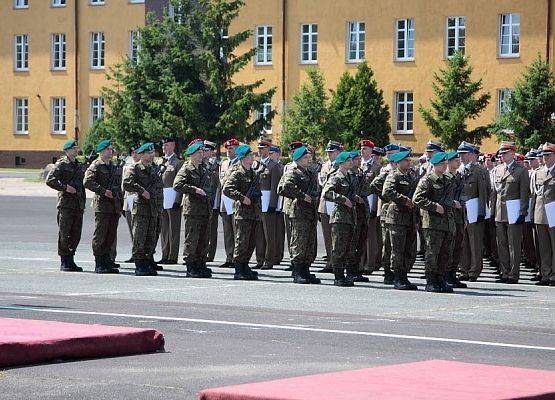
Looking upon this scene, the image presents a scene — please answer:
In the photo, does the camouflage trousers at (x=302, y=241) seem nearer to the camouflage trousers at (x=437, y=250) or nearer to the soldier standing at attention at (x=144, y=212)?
the camouflage trousers at (x=437, y=250)

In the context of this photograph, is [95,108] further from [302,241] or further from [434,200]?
[434,200]

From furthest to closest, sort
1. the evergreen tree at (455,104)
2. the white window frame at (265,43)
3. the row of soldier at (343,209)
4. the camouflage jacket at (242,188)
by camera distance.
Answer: the white window frame at (265,43) < the evergreen tree at (455,104) < the camouflage jacket at (242,188) < the row of soldier at (343,209)

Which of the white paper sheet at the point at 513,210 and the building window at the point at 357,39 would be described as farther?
the building window at the point at 357,39

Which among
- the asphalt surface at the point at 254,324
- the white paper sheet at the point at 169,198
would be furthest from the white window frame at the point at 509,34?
the asphalt surface at the point at 254,324

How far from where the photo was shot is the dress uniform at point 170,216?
23344mm

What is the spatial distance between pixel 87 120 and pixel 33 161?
416 centimetres

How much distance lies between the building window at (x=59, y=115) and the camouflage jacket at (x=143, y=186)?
51.7 metres

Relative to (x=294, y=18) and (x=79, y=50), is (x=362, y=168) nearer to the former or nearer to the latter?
(x=294, y=18)

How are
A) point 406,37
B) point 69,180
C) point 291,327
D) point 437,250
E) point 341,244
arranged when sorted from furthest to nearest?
point 406,37 < point 69,180 < point 341,244 < point 437,250 < point 291,327

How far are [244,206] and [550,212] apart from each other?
4.36 meters

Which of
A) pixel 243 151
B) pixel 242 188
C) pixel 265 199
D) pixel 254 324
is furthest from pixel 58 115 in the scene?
pixel 254 324

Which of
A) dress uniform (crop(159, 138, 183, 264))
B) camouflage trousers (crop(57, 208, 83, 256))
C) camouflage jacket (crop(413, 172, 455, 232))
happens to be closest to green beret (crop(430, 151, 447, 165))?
camouflage jacket (crop(413, 172, 455, 232))

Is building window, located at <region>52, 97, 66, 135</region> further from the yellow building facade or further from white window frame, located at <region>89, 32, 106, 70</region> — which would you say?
white window frame, located at <region>89, 32, 106, 70</region>

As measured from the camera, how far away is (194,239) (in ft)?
68.0
